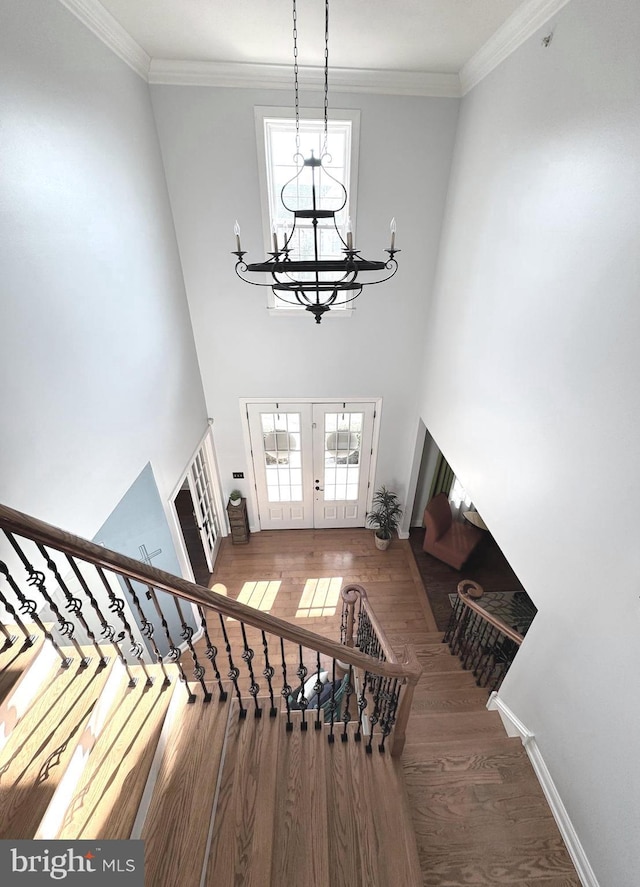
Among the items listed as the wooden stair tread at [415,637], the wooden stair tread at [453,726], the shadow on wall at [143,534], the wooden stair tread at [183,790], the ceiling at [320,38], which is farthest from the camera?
the wooden stair tread at [415,637]

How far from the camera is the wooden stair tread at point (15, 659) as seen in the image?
164 centimetres

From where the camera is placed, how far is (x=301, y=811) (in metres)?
1.81

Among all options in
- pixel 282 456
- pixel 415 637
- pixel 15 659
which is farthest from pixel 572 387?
pixel 282 456

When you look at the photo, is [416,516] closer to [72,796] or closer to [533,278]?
[533,278]

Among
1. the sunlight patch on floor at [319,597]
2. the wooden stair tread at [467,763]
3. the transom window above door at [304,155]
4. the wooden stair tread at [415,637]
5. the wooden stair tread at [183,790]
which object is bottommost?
the sunlight patch on floor at [319,597]

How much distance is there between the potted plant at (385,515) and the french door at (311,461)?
219 millimetres

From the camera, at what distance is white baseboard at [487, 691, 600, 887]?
6.72 ft

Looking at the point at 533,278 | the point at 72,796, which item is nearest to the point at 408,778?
the point at 72,796

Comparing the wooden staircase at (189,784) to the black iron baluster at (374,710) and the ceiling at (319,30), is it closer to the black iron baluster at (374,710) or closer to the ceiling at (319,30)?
the black iron baluster at (374,710)

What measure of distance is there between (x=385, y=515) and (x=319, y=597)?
1.43 meters

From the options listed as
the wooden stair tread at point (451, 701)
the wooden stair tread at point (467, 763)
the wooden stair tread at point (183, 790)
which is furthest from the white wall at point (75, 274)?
the wooden stair tread at point (451, 701)

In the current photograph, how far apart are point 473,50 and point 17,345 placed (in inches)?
152

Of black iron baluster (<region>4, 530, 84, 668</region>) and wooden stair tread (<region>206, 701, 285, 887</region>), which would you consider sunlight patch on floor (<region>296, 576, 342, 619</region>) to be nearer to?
wooden stair tread (<region>206, 701, 285, 887</region>)

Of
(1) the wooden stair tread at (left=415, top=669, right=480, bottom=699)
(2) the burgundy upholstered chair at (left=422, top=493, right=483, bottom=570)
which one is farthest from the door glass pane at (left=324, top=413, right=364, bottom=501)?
(1) the wooden stair tread at (left=415, top=669, right=480, bottom=699)
